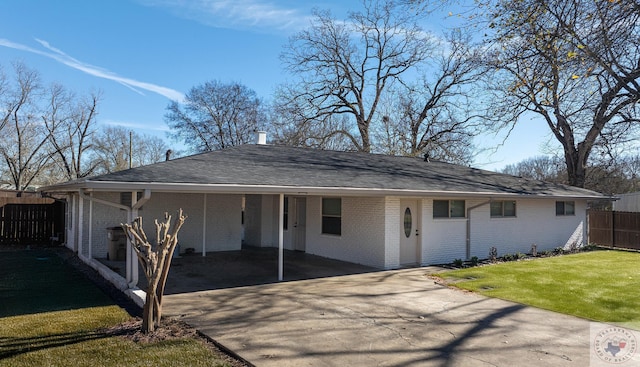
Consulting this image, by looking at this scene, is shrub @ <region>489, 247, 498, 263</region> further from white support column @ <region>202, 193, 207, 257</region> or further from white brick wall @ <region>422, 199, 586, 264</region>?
white support column @ <region>202, 193, 207, 257</region>

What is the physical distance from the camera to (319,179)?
10.3 m

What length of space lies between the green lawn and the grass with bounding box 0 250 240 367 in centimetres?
617

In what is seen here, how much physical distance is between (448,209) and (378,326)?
282 inches

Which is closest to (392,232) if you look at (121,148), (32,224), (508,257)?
(508,257)

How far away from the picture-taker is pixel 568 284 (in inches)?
384

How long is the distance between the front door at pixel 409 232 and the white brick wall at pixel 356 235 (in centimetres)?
86

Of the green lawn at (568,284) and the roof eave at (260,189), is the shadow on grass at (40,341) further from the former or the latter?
the green lawn at (568,284)

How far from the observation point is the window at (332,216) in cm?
1284

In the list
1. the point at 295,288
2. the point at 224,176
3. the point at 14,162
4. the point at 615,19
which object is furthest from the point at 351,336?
the point at 14,162

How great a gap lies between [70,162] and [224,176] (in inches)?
1358

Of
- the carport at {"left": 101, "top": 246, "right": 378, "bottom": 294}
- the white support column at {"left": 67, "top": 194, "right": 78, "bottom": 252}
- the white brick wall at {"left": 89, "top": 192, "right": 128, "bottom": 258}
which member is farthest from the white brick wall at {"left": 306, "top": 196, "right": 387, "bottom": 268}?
the white support column at {"left": 67, "top": 194, "right": 78, "bottom": 252}

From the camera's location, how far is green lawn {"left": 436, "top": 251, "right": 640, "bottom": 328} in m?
7.48

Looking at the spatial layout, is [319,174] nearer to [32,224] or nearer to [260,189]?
[260,189]

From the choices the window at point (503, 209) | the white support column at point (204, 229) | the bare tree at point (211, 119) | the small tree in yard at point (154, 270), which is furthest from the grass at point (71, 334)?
the bare tree at point (211, 119)
